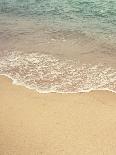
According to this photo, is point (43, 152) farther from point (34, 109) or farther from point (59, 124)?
point (34, 109)

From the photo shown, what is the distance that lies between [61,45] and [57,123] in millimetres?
3694

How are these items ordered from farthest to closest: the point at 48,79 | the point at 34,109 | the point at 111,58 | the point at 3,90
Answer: the point at 111,58 < the point at 48,79 < the point at 3,90 < the point at 34,109

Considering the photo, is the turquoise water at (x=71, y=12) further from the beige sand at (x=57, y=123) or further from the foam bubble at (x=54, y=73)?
the beige sand at (x=57, y=123)

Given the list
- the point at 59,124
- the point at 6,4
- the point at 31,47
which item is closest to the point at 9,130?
the point at 59,124

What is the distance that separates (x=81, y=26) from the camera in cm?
1002

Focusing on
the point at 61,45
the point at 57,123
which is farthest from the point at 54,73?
the point at 57,123

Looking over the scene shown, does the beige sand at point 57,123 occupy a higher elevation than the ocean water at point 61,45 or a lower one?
higher

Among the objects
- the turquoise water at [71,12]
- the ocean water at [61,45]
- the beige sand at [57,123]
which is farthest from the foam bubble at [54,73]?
the turquoise water at [71,12]

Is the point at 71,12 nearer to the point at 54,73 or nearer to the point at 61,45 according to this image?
the point at 61,45

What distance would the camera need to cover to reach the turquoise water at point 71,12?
9.96 meters

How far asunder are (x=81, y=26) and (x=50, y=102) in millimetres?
4412

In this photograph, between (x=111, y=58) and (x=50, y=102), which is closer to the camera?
(x=50, y=102)

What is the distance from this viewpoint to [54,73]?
7.26 meters

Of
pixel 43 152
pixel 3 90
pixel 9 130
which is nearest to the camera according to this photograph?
pixel 43 152
